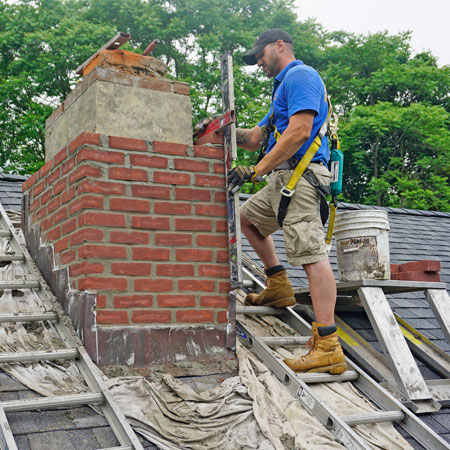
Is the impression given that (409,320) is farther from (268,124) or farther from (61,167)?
(61,167)

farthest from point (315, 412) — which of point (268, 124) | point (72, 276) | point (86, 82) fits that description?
point (86, 82)

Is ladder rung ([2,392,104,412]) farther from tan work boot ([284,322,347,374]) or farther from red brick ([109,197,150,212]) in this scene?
tan work boot ([284,322,347,374])

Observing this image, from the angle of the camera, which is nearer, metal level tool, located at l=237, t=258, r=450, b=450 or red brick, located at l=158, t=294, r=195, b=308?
metal level tool, located at l=237, t=258, r=450, b=450

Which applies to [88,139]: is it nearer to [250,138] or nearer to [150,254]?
[150,254]

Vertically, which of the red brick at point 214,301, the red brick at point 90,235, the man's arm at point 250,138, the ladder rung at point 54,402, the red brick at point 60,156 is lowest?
the ladder rung at point 54,402

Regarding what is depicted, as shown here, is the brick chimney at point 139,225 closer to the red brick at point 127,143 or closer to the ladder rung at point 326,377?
the red brick at point 127,143

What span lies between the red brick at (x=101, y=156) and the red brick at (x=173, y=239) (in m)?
0.44

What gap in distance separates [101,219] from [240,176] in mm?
786

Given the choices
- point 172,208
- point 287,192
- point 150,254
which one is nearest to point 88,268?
point 150,254

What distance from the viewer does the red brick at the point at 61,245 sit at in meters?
3.18

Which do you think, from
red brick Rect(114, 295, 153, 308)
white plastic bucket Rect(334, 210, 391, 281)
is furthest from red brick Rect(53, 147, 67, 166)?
white plastic bucket Rect(334, 210, 391, 281)

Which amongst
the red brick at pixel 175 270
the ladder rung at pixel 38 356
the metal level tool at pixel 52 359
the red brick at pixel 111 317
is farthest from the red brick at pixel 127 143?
the ladder rung at pixel 38 356

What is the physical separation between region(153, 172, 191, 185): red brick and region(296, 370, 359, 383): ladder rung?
121 cm

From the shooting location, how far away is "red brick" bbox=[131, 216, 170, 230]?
9.97 ft
